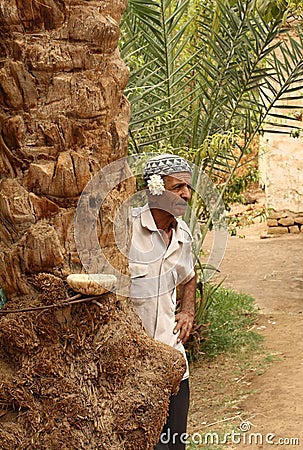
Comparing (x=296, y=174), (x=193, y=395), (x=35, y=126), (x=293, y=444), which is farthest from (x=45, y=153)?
(x=296, y=174)

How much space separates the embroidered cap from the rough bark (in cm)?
79

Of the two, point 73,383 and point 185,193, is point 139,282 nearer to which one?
point 185,193

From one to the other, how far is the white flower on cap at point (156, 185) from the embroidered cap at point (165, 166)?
56 millimetres

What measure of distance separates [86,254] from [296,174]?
8.77 meters

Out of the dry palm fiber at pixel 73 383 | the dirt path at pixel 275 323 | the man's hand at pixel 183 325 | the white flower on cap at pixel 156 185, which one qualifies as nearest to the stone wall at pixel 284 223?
the dirt path at pixel 275 323

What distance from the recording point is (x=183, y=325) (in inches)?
128

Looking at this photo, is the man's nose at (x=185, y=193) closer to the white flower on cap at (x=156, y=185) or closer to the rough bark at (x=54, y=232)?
the white flower on cap at (x=156, y=185)

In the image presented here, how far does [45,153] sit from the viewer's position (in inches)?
90.6

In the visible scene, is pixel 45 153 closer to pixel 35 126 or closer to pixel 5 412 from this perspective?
pixel 35 126

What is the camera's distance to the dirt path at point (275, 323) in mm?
4680

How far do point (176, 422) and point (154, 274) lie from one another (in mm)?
679

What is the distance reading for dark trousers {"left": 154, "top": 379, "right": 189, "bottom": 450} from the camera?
10.5 feet

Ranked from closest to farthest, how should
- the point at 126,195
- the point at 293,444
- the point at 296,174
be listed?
the point at 126,195 → the point at 293,444 → the point at 296,174
